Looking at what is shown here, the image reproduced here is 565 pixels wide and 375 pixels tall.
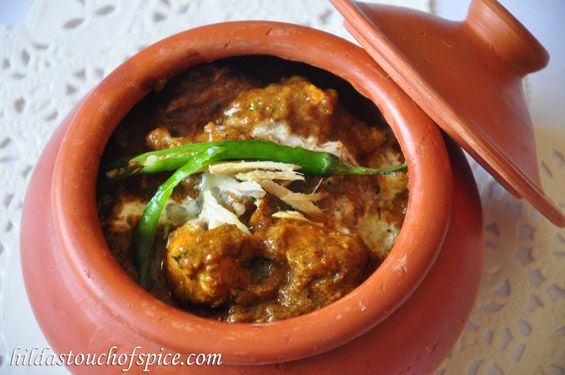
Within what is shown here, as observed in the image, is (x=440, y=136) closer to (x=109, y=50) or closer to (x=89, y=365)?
(x=89, y=365)

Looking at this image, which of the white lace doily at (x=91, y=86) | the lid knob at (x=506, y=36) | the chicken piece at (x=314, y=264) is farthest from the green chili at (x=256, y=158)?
the white lace doily at (x=91, y=86)

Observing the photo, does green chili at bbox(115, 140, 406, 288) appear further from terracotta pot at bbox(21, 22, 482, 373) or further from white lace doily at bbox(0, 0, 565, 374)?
white lace doily at bbox(0, 0, 565, 374)

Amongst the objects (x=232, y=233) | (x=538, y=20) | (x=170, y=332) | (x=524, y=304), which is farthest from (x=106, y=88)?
(x=538, y=20)

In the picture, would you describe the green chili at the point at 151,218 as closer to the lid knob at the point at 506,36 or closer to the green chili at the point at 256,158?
the green chili at the point at 256,158

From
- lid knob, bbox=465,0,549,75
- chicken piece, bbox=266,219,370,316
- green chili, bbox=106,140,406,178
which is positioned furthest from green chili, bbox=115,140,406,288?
lid knob, bbox=465,0,549,75

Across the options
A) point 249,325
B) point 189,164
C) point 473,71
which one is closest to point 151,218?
point 189,164

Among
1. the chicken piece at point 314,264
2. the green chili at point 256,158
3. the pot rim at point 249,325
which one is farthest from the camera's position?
the green chili at point 256,158
